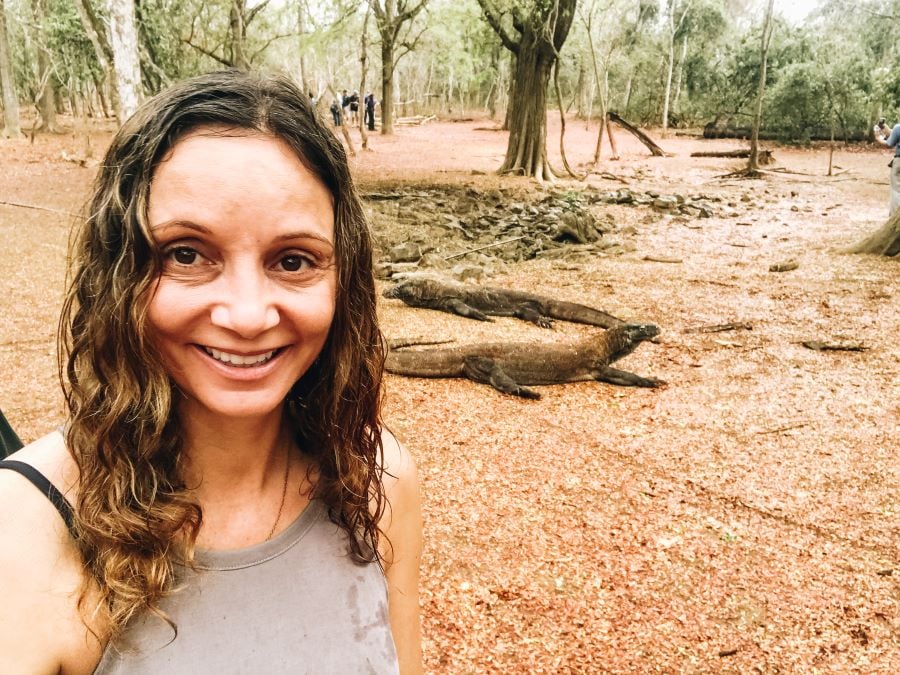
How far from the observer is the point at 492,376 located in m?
4.91

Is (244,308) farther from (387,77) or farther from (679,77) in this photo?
(679,77)

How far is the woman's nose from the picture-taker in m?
0.95

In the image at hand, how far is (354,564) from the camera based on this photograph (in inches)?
43.6

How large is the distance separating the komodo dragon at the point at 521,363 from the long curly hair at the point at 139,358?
385cm

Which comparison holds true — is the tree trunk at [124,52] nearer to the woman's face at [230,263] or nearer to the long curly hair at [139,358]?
the long curly hair at [139,358]

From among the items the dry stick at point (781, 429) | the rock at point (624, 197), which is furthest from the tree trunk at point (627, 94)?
the dry stick at point (781, 429)

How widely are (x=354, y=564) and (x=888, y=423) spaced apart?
165 inches

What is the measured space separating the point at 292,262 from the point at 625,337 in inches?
180

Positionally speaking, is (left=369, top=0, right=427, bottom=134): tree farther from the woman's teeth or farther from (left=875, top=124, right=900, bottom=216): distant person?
the woman's teeth

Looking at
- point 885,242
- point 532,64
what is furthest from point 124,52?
point 532,64

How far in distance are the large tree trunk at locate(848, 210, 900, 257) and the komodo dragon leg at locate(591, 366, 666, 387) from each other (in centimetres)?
565

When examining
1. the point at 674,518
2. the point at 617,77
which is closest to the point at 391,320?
the point at 674,518

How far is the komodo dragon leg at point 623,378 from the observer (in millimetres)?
4902

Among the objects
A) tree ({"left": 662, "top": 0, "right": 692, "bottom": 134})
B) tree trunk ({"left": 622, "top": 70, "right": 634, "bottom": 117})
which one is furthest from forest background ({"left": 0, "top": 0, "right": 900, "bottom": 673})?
tree trunk ({"left": 622, "top": 70, "right": 634, "bottom": 117})
